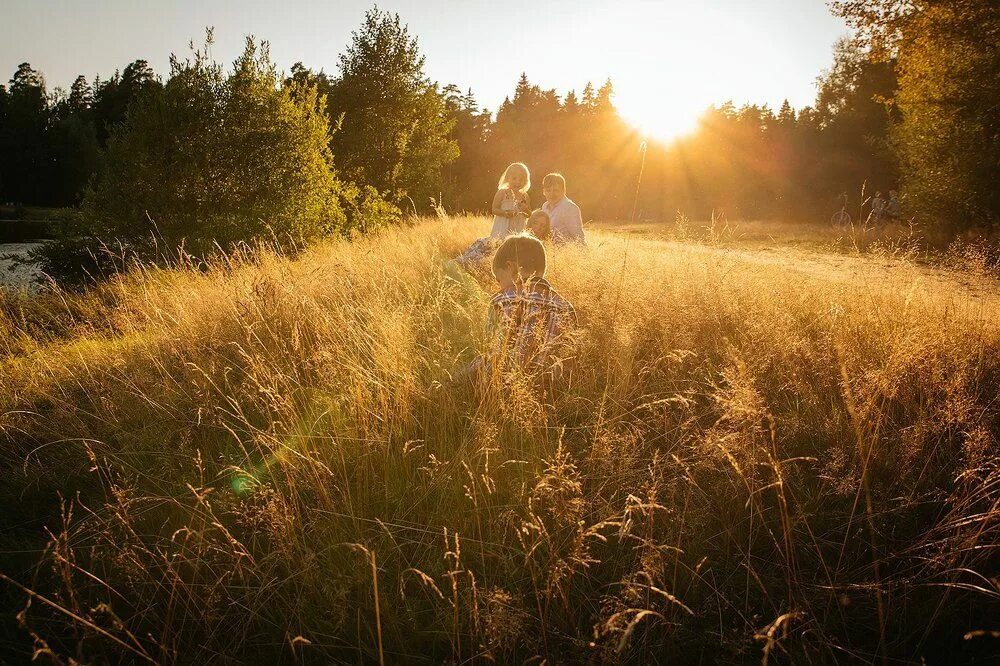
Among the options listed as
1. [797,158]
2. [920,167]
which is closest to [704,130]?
[797,158]

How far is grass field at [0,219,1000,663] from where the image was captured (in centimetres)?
155

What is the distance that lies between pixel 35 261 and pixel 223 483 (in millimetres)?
9349

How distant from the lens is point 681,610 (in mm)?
1717

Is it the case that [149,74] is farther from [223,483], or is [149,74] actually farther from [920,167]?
[920,167]

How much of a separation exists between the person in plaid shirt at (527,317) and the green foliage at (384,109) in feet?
43.1

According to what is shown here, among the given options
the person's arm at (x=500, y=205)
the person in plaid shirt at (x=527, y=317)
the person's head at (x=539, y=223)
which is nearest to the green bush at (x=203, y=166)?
the person's arm at (x=500, y=205)

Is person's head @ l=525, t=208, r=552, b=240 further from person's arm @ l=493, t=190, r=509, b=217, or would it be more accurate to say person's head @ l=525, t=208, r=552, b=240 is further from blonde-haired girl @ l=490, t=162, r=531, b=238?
person's arm @ l=493, t=190, r=509, b=217

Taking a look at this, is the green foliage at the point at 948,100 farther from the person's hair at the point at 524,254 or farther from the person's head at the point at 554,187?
the person's hair at the point at 524,254

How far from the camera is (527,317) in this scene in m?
2.79

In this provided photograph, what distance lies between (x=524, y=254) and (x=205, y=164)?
7203 millimetres

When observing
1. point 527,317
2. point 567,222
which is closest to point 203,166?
point 567,222

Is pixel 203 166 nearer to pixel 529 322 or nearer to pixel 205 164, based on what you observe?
pixel 205 164

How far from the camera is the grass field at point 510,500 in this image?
1553 millimetres

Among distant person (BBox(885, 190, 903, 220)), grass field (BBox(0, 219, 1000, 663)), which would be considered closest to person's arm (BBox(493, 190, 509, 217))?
grass field (BBox(0, 219, 1000, 663))
